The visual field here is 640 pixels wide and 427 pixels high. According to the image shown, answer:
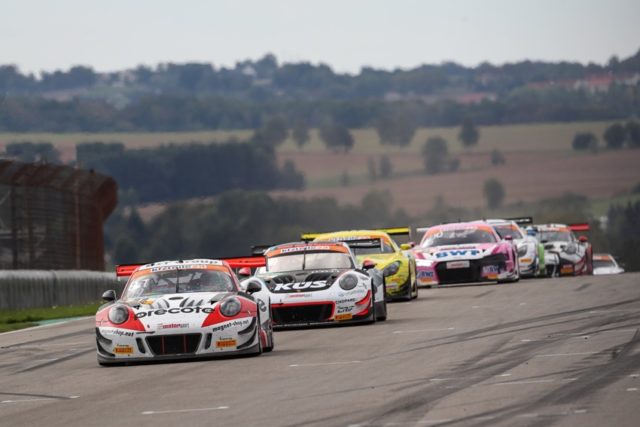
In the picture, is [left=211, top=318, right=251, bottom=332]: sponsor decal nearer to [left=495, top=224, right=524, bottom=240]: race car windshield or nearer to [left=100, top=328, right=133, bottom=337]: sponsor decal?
[left=100, top=328, right=133, bottom=337]: sponsor decal

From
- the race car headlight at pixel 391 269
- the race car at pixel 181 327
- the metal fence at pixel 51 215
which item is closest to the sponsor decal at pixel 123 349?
the race car at pixel 181 327

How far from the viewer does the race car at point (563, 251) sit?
3862cm

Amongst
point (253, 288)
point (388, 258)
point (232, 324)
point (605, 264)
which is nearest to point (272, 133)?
point (605, 264)

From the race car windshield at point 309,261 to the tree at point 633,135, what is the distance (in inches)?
2244

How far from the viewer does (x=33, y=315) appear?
1055 inches

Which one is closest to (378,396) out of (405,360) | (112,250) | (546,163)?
(405,360)

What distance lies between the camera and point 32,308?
28656 mm

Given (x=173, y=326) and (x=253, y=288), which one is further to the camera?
(x=253, y=288)

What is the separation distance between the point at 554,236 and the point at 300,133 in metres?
39.1

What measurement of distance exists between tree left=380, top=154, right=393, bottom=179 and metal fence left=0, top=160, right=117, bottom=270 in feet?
123

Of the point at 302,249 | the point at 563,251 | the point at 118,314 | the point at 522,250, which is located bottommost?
the point at 563,251

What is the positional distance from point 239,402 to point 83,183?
22.6 meters

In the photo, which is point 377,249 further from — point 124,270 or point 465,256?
point 124,270

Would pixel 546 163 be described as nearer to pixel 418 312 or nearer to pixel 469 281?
pixel 469 281
